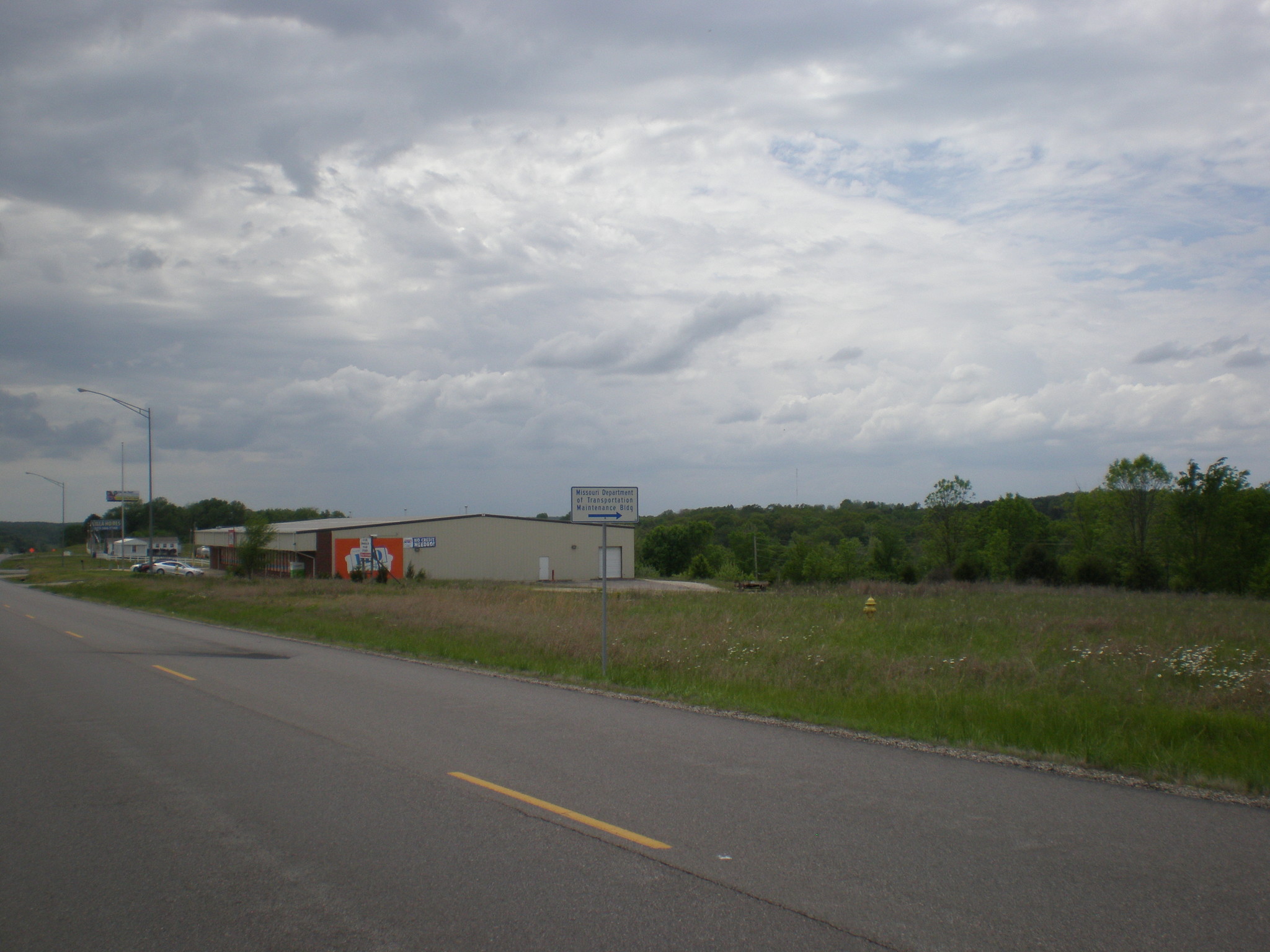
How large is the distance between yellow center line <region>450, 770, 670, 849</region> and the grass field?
468 centimetres

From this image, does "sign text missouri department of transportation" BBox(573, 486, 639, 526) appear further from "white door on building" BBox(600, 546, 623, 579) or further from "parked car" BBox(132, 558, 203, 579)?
"parked car" BBox(132, 558, 203, 579)

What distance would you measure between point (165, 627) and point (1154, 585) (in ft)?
170

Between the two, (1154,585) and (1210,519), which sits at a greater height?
(1210,519)

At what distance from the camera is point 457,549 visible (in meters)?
67.7

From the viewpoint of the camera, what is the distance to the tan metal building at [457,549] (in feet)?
213

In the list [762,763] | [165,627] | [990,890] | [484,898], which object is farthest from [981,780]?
[165,627]

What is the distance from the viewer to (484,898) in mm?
5008

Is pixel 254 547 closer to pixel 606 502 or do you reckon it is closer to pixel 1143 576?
pixel 606 502

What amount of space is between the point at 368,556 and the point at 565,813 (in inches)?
2317

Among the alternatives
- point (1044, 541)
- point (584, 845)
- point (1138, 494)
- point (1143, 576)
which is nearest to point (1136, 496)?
point (1138, 494)

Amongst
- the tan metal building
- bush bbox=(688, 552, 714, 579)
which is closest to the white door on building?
the tan metal building

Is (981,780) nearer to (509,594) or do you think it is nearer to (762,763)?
(762,763)

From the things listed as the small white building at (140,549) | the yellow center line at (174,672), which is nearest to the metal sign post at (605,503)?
the yellow center line at (174,672)

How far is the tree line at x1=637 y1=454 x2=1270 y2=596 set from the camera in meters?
54.6
